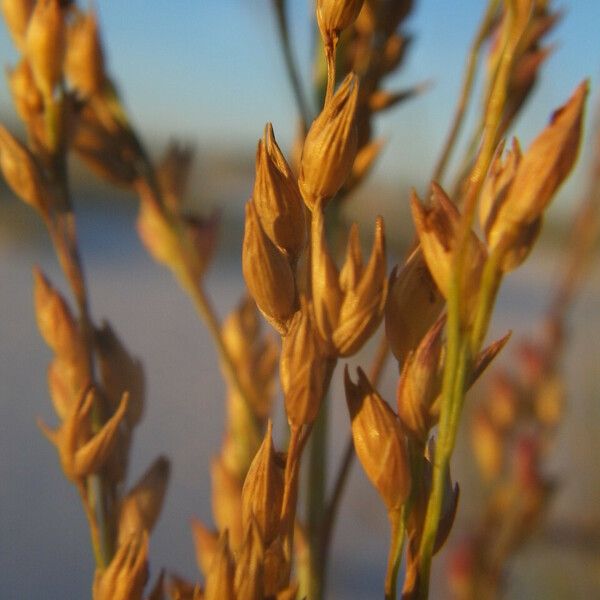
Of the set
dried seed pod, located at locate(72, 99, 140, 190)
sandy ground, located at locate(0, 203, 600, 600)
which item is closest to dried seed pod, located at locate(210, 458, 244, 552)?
dried seed pod, located at locate(72, 99, 140, 190)

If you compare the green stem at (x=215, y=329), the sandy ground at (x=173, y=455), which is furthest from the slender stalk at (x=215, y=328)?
the sandy ground at (x=173, y=455)

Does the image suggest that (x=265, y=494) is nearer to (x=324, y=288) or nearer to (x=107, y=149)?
(x=324, y=288)

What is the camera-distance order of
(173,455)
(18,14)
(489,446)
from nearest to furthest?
(18,14) < (489,446) < (173,455)

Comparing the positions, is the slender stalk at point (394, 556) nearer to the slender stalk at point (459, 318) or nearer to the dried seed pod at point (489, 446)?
the slender stalk at point (459, 318)

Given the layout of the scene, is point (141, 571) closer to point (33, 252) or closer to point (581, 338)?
point (581, 338)

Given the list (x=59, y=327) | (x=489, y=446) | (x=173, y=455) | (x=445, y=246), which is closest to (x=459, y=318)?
(x=445, y=246)

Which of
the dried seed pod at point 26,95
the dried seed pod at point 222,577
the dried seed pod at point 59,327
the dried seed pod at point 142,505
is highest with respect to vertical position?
the dried seed pod at point 26,95

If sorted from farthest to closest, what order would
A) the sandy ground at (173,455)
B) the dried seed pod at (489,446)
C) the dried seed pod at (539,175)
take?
the sandy ground at (173,455)
the dried seed pod at (489,446)
the dried seed pod at (539,175)
